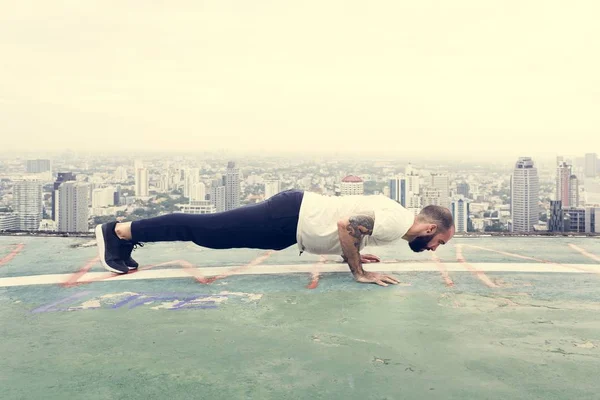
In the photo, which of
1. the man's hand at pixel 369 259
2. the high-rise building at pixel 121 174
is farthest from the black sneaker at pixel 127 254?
the high-rise building at pixel 121 174

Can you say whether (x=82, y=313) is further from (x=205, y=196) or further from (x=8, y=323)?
(x=205, y=196)

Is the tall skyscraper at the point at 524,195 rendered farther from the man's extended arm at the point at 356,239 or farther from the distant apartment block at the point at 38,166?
the distant apartment block at the point at 38,166

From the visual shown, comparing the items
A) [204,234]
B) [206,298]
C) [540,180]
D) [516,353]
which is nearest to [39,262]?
[204,234]

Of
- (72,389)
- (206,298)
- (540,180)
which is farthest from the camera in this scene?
(540,180)

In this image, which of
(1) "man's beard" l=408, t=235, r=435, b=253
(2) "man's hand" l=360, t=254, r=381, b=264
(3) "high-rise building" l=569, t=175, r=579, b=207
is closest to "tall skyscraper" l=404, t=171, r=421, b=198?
(3) "high-rise building" l=569, t=175, r=579, b=207

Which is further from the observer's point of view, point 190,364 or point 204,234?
point 204,234

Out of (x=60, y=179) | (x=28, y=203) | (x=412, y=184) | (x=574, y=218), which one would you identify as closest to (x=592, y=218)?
(x=574, y=218)

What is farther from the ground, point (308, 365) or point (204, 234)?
point (204, 234)
